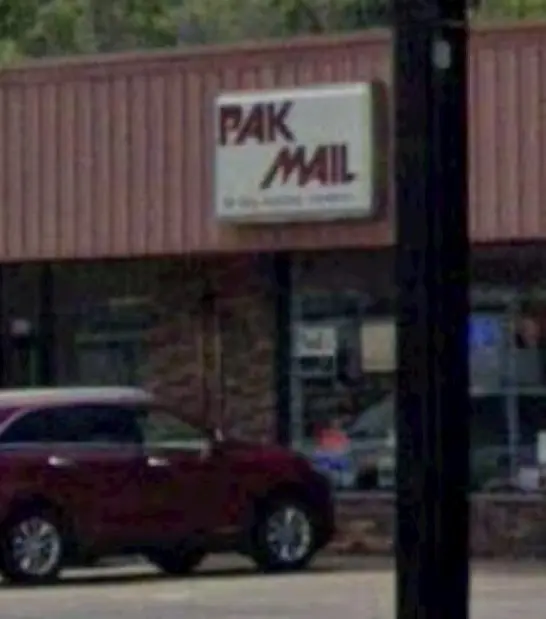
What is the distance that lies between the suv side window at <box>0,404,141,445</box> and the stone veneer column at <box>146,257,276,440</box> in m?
4.71

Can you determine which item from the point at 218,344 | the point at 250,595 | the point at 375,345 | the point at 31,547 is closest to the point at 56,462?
the point at 31,547

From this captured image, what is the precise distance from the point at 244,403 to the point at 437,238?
21.7 metres

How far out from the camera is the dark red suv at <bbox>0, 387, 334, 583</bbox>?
22.7m

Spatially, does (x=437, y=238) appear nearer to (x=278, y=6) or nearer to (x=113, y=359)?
(x=113, y=359)

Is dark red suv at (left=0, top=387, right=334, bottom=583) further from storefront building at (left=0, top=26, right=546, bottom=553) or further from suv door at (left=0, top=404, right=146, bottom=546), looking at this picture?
storefront building at (left=0, top=26, right=546, bottom=553)

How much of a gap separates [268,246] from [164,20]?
2341 centimetres

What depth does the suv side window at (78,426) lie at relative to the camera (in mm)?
22875

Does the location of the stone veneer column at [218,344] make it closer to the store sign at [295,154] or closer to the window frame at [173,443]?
the store sign at [295,154]

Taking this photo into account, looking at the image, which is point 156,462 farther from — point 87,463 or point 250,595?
point 250,595

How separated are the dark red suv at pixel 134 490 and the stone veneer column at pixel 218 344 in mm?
3970

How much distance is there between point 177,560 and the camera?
79.8 ft

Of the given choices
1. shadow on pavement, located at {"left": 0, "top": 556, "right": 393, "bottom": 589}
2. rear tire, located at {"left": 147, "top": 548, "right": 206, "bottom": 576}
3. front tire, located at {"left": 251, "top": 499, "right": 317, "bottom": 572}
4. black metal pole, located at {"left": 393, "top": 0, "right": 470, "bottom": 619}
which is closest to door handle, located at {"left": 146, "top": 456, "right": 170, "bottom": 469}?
rear tire, located at {"left": 147, "top": 548, "right": 206, "bottom": 576}

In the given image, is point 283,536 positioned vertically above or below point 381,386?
below

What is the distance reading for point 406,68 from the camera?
6.79 meters
